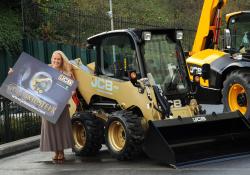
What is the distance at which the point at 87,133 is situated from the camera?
964 centimetres

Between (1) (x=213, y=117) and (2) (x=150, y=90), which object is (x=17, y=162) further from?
(1) (x=213, y=117)

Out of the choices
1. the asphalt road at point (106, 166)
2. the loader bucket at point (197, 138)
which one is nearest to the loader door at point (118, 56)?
the loader bucket at point (197, 138)

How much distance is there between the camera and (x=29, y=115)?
12.0 meters

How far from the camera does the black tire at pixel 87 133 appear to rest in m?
9.66

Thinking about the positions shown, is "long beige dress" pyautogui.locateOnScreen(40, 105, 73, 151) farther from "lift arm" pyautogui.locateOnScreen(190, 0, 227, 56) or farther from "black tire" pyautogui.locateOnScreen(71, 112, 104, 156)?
"lift arm" pyautogui.locateOnScreen(190, 0, 227, 56)

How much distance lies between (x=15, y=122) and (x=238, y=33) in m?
5.67

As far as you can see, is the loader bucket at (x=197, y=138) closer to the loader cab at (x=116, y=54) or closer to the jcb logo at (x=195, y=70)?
the loader cab at (x=116, y=54)

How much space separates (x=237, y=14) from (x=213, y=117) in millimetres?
5099

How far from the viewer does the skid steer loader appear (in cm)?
877

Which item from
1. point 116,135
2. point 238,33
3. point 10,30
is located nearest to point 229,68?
point 238,33

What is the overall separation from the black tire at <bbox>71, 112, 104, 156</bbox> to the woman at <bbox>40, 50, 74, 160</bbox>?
35 cm

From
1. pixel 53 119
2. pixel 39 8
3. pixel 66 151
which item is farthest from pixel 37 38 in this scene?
pixel 53 119

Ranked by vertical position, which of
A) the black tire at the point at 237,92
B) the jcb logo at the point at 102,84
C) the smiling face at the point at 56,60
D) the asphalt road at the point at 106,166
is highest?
the smiling face at the point at 56,60

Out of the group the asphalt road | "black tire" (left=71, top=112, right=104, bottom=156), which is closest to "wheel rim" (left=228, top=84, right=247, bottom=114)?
the asphalt road
